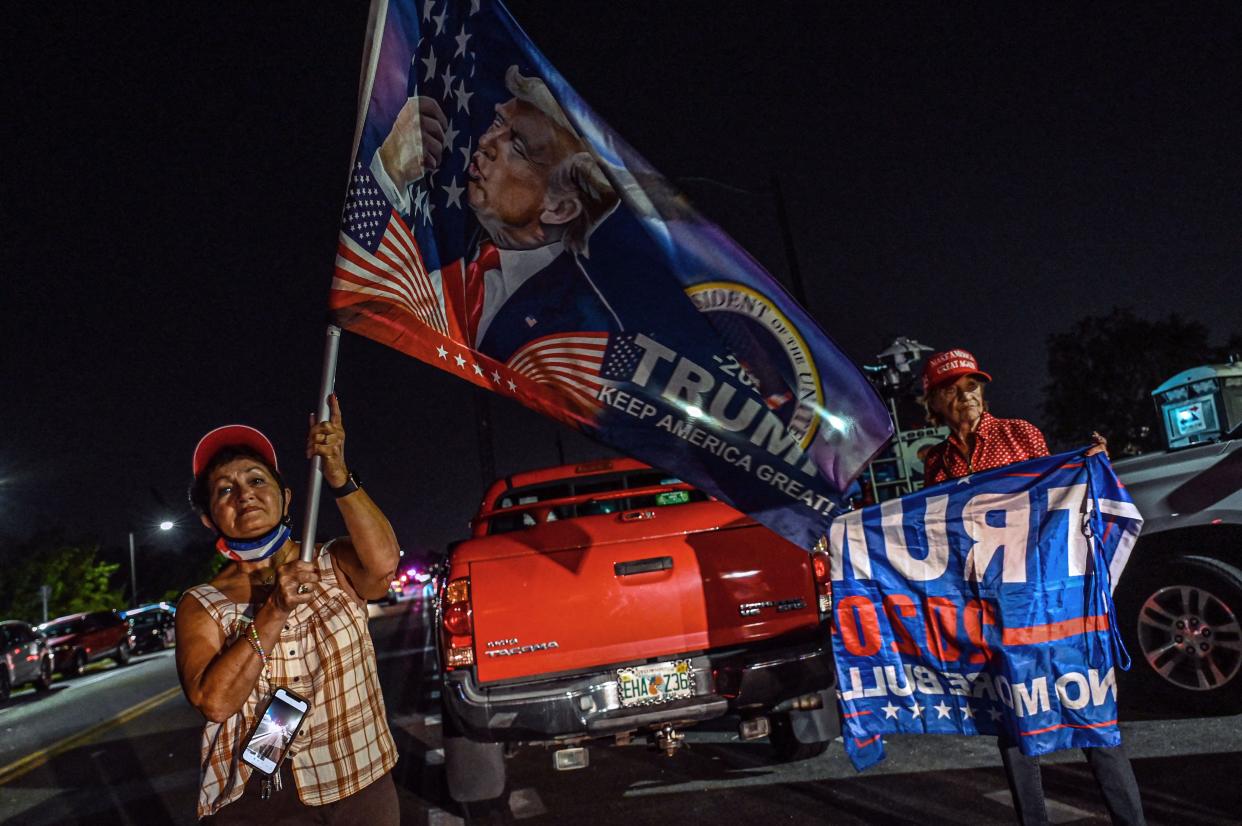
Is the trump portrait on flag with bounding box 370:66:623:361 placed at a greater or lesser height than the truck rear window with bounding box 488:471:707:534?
greater

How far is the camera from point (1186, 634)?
18.5 feet

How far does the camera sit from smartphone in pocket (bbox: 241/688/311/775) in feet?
7.82

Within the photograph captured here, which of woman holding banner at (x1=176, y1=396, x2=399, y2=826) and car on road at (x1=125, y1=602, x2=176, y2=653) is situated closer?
woman holding banner at (x1=176, y1=396, x2=399, y2=826)

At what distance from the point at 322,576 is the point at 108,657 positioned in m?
30.4

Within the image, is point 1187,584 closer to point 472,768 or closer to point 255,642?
point 472,768

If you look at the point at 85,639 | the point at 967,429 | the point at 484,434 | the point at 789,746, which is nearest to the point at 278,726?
the point at 967,429

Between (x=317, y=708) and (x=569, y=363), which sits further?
(x=569, y=363)

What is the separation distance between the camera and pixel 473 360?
360 cm

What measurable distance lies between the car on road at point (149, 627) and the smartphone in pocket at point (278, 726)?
32.7 metres

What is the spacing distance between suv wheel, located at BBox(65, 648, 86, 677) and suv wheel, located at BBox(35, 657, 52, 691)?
7.51 feet

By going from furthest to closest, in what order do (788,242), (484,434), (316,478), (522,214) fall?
(484,434)
(788,242)
(522,214)
(316,478)

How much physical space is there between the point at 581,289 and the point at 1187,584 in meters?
4.49

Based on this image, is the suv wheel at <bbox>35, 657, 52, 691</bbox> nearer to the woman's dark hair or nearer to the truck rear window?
the truck rear window

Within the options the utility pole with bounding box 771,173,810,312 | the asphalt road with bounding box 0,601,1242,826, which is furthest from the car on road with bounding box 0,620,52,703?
the utility pole with bounding box 771,173,810,312
